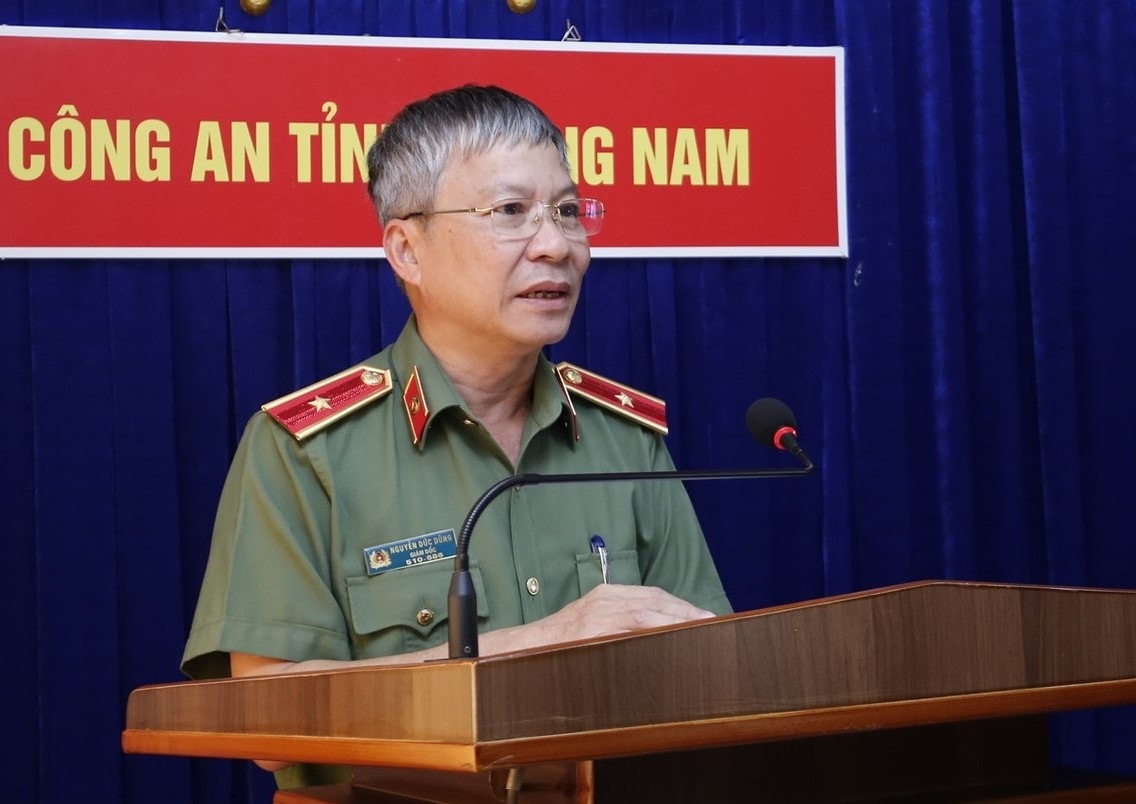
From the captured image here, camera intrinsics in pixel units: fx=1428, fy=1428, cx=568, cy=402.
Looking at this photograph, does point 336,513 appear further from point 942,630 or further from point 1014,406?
point 1014,406

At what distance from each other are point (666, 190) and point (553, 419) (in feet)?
3.41

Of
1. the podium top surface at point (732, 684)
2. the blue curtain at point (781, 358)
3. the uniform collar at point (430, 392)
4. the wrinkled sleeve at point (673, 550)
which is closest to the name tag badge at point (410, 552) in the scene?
the uniform collar at point (430, 392)

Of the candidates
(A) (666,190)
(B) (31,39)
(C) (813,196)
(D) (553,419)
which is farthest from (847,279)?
(B) (31,39)

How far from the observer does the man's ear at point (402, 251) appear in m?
1.98

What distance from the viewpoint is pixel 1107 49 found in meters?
3.17

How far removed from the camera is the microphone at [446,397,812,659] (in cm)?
114

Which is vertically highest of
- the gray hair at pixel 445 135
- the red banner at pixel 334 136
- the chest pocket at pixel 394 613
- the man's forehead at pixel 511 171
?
the red banner at pixel 334 136

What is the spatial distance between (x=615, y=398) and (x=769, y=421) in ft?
2.16

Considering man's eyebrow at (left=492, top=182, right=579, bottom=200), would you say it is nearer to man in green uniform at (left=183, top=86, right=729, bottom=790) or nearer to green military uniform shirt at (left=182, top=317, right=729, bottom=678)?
man in green uniform at (left=183, top=86, right=729, bottom=790)

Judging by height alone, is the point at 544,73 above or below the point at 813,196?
above

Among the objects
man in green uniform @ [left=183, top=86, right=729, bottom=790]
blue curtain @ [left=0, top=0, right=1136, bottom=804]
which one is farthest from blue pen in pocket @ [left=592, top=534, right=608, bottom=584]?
blue curtain @ [left=0, top=0, right=1136, bottom=804]

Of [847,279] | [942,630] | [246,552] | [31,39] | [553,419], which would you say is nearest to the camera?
[942,630]

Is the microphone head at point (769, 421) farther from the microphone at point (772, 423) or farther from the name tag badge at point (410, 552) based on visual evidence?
the name tag badge at point (410, 552)

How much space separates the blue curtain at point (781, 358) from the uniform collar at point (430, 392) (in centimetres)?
78
